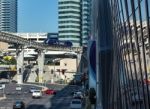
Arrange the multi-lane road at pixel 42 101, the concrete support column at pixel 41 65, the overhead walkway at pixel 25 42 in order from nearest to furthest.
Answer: the multi-lane road at pixel 42 101 → the overhead walkway at pixel 25 42 → the concrete support column at pixel 41 65

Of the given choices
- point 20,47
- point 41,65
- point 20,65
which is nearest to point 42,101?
point 20,65

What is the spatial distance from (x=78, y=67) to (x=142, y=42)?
182343mm

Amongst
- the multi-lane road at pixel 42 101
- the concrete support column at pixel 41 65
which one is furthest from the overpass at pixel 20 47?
the multi-lane road at pixel 42 101

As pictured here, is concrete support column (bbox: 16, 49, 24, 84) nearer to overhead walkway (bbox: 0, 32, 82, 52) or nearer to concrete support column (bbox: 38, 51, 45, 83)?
overhead walkway (bbox: 0, 32, 82, 52)

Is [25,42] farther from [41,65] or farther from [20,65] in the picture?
[41,65]

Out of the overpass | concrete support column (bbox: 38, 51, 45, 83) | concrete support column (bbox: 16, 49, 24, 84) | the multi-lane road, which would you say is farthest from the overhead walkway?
the multi-lane road

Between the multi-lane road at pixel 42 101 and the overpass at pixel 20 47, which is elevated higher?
the overpass at pixel 20 47

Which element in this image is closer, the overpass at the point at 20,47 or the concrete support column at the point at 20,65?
the overpass at the point at 20,47

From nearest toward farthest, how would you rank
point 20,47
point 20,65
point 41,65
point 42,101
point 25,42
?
point 42,101, point 20,65, point 20,47, point 25,42, point 41,65

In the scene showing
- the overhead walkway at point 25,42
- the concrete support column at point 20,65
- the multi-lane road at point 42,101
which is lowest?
the multi-lane road at point 42,101

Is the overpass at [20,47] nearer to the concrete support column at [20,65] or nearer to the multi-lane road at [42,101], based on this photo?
the concrete support column at [20,65]

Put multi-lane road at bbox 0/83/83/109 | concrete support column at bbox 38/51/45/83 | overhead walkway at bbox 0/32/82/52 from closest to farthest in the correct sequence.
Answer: multi-lane road at bbox 0/83/83/109 < overhead walkway at bbox 0/32/82/52 < concrete support column at bbox 38/51/45/83

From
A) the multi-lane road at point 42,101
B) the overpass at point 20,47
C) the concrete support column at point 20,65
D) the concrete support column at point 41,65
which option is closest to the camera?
the multi-lane road at point 42,101

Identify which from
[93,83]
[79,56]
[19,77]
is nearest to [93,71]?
[93,83]
